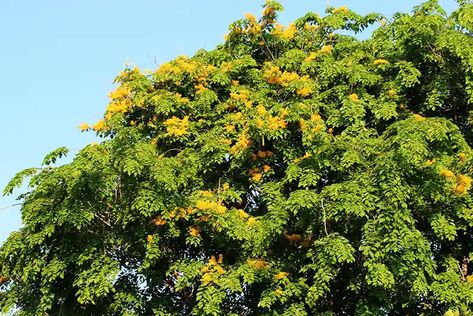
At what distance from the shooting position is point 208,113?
10.2 metres

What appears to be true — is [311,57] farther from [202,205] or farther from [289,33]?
[202,205]

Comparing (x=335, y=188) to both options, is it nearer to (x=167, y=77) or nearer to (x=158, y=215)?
(x=158, y=215)

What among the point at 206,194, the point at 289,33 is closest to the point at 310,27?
the point at 289,33

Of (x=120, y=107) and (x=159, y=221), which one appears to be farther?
(x=120, y=107)

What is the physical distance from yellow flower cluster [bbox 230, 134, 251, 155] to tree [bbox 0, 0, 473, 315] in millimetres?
20

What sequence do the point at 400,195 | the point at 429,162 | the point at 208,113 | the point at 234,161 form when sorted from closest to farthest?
the point at 400,195 < the point at 429,162 < the point at 234,161 < the point at 208,113

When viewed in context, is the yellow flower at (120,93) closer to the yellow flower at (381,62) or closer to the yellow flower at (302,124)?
the yellow flower at (302,124)

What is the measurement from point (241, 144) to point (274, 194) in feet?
2.74

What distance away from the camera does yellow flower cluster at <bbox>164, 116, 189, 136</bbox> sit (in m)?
9.78

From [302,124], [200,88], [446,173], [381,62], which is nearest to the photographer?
[446,173]

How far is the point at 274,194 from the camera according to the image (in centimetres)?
910

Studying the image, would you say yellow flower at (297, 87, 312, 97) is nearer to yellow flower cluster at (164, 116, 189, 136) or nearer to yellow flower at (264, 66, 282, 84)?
yellow flower at (264, 66, 282, 84)

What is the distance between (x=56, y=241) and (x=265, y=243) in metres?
2.77

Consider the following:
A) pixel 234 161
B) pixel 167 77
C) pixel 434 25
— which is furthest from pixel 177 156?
pixel 434 25
